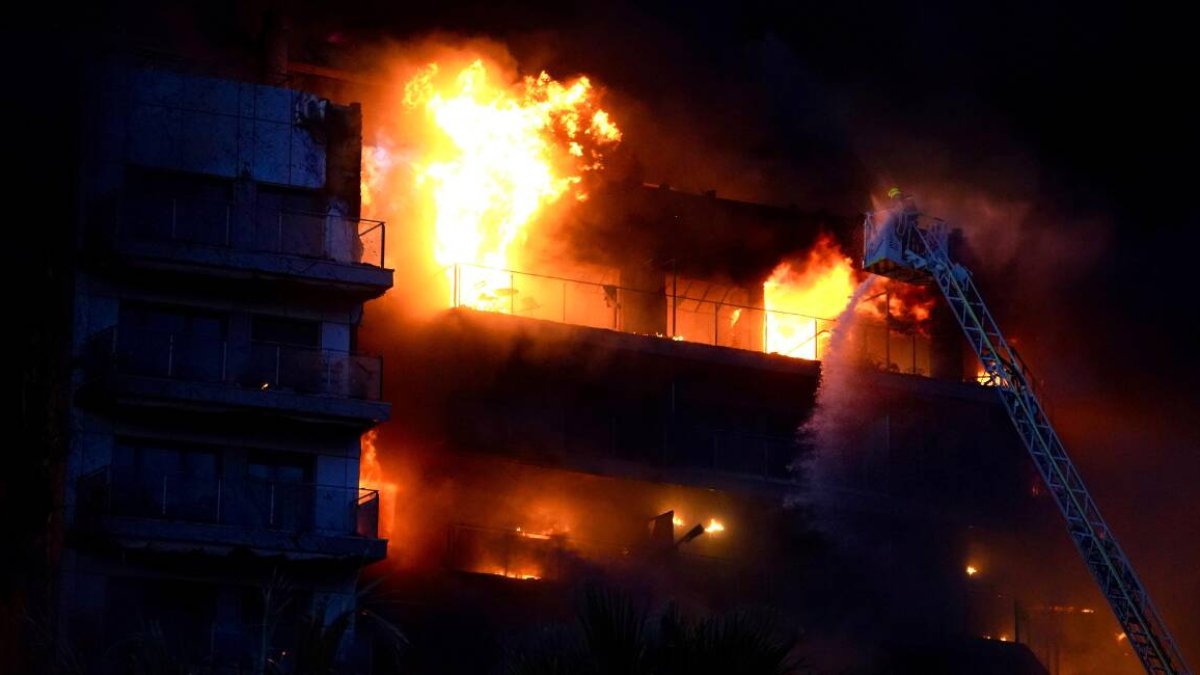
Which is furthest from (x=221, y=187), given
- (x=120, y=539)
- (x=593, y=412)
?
(x=593, y=412)

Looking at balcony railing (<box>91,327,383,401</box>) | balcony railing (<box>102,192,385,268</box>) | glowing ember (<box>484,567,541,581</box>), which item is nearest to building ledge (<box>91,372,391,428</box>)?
balcony railing (<box>91,327,383,401</box>)

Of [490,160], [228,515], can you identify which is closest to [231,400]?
[228,515]

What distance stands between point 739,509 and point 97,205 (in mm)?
20740

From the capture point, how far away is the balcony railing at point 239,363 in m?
49.6

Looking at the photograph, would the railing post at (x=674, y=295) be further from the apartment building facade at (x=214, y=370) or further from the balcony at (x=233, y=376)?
the balcony at (x=233, y=376)

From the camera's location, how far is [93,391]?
48562 mm

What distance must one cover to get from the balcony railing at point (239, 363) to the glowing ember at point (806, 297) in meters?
17.4

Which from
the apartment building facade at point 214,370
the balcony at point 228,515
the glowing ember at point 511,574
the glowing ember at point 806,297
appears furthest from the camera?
the glowing ember at point 806,297

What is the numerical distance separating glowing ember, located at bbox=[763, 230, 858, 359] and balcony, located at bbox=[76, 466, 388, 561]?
18.6 meters

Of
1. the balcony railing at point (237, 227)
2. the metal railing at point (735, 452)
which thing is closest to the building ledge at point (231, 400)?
the balcony railing at point (237, 227)

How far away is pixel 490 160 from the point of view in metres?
60.3

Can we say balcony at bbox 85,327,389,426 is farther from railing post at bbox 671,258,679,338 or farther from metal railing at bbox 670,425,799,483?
railing post at bbox 671,258,679,338

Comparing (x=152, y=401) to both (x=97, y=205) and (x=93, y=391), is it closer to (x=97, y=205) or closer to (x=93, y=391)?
(x=93, y=391)

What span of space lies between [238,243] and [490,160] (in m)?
11.1
